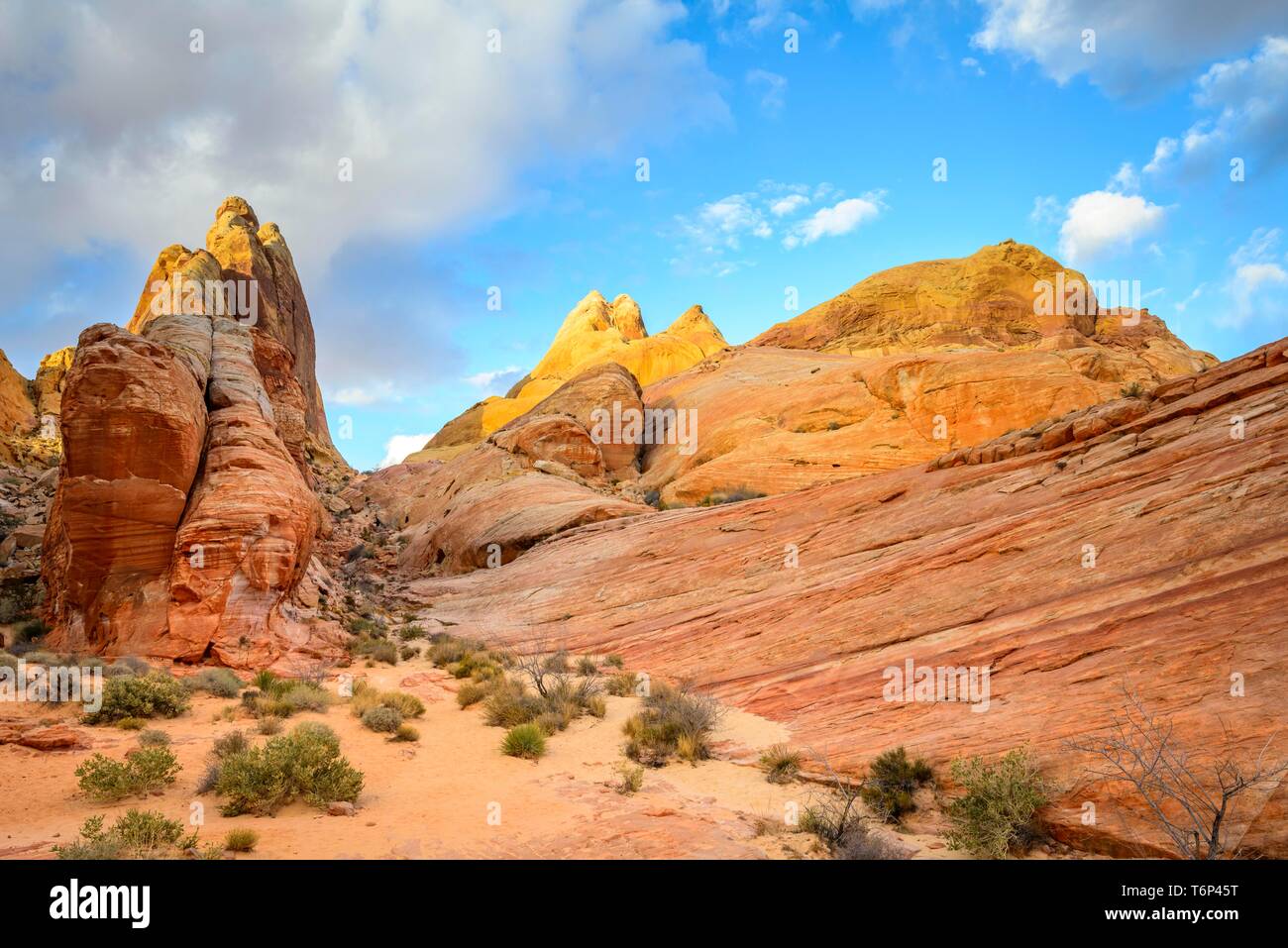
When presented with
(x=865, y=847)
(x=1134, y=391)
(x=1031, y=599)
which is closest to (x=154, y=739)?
(x=865, y=847)

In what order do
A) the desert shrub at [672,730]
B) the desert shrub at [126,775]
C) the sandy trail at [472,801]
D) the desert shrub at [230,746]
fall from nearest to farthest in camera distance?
the sandy trail at [472,801], the desert shrub at [126,775], the desert shrub at [230,746], the desert shrub at [672,730]

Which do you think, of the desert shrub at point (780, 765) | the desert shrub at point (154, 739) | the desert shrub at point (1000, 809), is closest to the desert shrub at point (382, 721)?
the desert shrub at point (154, 739)

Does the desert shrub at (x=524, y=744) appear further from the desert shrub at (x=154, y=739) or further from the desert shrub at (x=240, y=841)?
the desert shrub at (x=154, y=739)

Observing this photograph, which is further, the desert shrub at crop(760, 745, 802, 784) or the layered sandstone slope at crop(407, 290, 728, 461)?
the layered sandstone slope at crop(407, 290, 728, 461)

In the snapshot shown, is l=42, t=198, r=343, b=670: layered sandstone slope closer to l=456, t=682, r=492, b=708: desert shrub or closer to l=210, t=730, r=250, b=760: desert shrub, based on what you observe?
l=456, t=682, r=492, b=708: desert shrub

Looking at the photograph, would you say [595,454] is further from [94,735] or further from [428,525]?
[94,735]

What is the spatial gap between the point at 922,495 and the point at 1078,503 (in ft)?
14.8

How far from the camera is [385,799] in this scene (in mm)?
8031

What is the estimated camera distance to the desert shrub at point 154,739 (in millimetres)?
8936

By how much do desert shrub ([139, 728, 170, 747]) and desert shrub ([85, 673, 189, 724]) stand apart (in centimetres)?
118

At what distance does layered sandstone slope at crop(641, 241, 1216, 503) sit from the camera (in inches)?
1139

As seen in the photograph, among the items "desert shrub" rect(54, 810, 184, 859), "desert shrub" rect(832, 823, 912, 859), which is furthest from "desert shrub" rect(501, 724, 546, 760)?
"desert shrub" rect(832, 823, 912, 859)

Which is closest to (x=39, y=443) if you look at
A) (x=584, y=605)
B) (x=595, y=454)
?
(x=595, y=454)

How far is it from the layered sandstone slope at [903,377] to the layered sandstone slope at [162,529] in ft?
63.1
